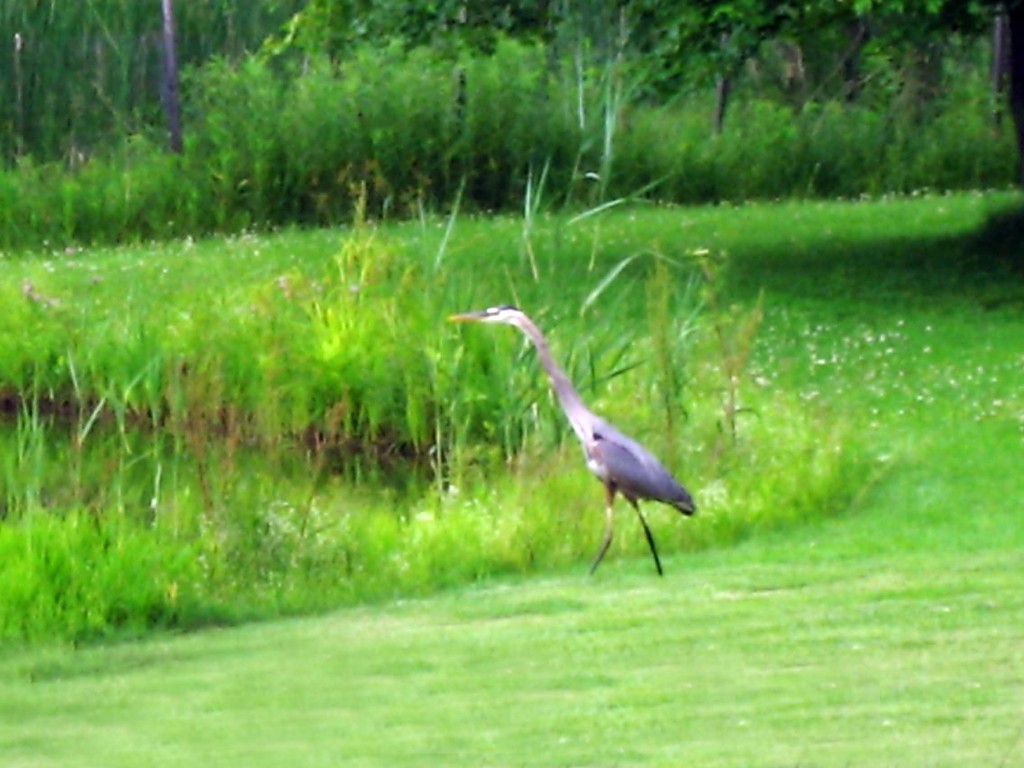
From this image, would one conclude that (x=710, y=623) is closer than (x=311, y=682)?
No

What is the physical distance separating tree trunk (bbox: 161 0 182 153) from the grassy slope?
50.7ft

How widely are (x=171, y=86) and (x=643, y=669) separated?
63.8 ft

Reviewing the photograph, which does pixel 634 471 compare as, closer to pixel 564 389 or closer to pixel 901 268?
pixel 564 389

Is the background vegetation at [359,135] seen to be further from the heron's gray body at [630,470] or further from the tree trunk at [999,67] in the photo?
the heron's gray body at [630,470]

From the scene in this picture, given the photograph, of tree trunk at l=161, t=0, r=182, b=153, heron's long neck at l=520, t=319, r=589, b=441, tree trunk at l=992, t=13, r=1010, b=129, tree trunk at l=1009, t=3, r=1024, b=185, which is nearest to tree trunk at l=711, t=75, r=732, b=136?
tree trunk at l=992, t=13, r=1010, b=129

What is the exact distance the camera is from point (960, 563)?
9.82 m

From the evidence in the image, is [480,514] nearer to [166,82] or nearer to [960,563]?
[960,563]

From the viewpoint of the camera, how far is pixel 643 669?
7.86 meters

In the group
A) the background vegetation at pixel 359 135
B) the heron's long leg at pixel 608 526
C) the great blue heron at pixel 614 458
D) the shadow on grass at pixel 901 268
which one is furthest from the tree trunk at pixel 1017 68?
the great blue heron at pixel 614 458

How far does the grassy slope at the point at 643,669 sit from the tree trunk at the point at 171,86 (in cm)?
1546

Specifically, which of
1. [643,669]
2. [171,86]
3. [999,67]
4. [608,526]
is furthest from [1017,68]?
[643,669]

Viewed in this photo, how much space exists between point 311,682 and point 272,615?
2119mm

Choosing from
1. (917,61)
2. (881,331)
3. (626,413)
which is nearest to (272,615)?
(626,413)

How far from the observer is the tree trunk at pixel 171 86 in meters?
25.6
